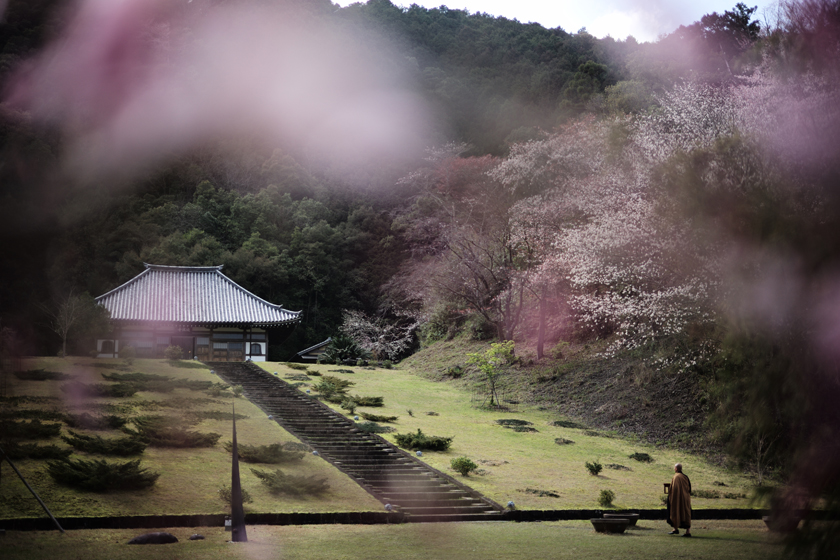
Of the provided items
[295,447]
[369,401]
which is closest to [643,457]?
[295,447]

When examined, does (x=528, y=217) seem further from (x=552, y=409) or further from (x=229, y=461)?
(x=229, y=461)

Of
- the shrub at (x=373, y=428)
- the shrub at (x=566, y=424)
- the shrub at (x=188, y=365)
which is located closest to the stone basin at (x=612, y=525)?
the shrub at (x=373, y=428)

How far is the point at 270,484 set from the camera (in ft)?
34.6

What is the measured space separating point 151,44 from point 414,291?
4054 cm

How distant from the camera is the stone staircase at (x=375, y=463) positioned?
10930 mm

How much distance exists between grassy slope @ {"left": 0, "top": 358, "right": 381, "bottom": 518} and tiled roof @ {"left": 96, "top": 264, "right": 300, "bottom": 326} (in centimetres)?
1258

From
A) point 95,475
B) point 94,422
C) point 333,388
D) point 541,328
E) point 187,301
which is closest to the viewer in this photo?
point 95,475

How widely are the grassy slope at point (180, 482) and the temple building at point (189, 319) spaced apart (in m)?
12.1

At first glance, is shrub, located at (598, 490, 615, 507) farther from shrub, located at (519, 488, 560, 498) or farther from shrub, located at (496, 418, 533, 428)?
shrub, located at (496, 418, 533, 428)

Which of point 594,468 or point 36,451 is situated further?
point 594,468

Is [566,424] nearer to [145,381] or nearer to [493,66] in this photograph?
[145,381]

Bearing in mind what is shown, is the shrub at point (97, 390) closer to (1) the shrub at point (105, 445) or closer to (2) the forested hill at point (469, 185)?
(2) the forested hill at point (469, 185)

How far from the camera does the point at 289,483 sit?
1052 cm

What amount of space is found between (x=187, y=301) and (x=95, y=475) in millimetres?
21888
